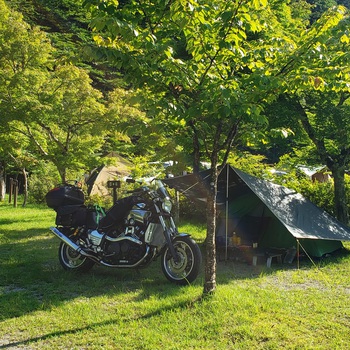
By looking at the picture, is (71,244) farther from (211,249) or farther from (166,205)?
(211,249)

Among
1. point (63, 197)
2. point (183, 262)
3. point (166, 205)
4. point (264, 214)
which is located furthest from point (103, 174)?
point (183, 262)

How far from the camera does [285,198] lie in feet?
22.2

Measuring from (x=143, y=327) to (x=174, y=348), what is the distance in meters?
0.47

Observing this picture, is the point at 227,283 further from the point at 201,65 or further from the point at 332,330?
the point at 201,65

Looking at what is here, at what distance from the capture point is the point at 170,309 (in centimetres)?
371

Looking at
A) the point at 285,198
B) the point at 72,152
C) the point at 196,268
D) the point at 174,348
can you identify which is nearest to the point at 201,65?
the point at 196,268

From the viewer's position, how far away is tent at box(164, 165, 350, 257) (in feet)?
20.6

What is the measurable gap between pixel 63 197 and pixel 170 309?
8.06ft

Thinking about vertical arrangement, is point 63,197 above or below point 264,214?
above

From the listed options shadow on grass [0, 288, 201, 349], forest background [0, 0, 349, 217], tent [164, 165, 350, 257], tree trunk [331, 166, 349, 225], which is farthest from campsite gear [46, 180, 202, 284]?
tree trunk [331, 166, 349, 225]

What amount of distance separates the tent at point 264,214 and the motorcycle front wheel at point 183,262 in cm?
177

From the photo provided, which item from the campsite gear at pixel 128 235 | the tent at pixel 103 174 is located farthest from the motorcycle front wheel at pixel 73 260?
the tent at pixel 103 174

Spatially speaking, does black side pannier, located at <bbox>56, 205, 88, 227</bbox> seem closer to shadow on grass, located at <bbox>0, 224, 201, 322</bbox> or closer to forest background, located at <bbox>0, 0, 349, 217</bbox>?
shadow on grass, located at <bbox>0, 224, 201, 322</bbox>

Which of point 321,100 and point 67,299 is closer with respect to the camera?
point 67,299
